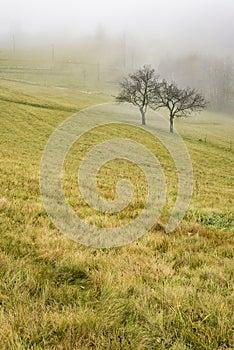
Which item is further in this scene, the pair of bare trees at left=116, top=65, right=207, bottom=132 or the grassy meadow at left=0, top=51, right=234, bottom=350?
the pair of bare trees at left=116, top=65, right=207, bottom=132

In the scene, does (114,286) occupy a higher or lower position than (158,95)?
lower

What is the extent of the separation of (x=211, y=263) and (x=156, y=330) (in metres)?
2.04

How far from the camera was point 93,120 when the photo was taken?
55.5m

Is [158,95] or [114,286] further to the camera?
[158,95]

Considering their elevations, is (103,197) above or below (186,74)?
below

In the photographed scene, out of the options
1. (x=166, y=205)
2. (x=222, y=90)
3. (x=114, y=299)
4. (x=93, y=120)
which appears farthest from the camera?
(x=222, y=90)

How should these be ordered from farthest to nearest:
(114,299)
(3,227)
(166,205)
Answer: (166,205) → (3,227) → (114,299)

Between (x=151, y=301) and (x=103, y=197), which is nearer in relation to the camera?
(x=151, y=301)

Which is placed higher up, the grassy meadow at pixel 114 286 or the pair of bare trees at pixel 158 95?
the pair of bare trees at pixel 158 95

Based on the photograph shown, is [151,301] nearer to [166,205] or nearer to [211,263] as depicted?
[211,263]

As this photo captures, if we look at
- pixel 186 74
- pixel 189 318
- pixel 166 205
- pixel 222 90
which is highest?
pixel 186 74

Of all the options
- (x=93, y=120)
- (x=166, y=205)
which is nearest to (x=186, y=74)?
(x=93, y=120)

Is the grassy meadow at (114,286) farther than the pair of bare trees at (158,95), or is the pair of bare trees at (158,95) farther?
the pair of bare trees at (158,95)

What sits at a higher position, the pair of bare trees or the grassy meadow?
the pair of bare trees
